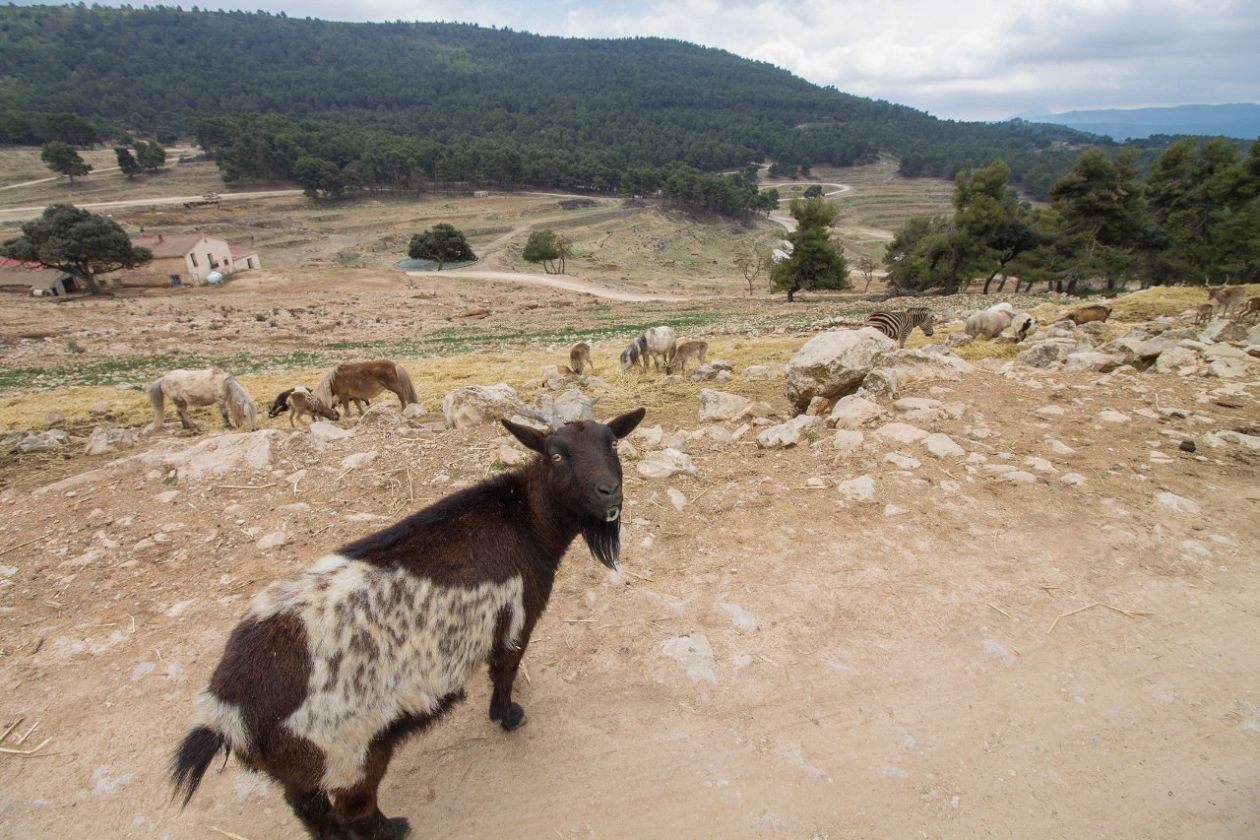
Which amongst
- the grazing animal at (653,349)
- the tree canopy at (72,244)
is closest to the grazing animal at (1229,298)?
the grazing animal at (653,349)

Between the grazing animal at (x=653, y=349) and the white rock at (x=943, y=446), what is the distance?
9.90 metres

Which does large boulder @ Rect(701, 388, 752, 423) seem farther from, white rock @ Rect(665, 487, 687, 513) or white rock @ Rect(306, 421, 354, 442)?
white rock @ Rect(306, 421, 354, 442)

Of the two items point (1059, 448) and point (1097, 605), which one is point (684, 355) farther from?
point (1097, 605)

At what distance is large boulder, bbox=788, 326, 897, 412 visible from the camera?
394 inches

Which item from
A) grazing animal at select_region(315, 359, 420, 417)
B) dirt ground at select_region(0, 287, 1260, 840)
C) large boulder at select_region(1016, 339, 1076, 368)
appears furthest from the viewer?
grazing animal at select_region(315, 359, 420, 417)

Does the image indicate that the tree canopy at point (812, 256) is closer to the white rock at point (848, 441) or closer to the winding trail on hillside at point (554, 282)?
the winding trail on hillside at point (554, 282)

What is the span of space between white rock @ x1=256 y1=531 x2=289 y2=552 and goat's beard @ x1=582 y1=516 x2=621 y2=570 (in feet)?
13.5

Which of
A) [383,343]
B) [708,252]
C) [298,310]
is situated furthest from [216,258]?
[708,252]

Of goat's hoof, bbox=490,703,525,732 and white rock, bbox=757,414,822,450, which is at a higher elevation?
white rock, bbox=757,414,822,450

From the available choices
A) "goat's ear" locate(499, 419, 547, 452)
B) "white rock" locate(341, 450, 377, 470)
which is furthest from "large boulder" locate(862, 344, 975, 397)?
"white rock" locate(341, 450, 377, 470)

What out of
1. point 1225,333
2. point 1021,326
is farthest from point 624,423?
point 1021,326

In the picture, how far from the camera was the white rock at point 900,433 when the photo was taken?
26.8 feet

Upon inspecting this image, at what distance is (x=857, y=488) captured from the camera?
7180mm

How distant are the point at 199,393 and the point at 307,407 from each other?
95.0 inches
